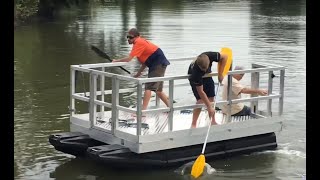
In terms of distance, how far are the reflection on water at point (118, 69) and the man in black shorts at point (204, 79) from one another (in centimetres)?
99

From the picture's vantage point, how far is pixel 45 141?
37.0 ft

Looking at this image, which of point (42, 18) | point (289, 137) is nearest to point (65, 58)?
point (289, 137)

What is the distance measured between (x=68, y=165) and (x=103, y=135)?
83cm

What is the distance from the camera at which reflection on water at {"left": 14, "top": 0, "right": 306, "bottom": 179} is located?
9.74 metres

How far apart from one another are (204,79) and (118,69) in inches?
390

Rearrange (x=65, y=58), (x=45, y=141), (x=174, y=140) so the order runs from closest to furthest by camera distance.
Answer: (x=174, y=140) < (x=45, y=141) < (x=65, y=58)

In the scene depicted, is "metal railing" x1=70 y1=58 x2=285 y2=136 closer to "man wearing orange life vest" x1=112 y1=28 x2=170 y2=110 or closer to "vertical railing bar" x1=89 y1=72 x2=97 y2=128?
"vertical railing bar" x1=89 y1=72 x2=97 y2=128

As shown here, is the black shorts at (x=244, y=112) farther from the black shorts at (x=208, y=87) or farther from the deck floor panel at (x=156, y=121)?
the black shorts at (x=208, y=87)

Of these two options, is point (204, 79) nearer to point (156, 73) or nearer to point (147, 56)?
point (156, 73)

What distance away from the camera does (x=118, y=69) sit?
63.6 ft
